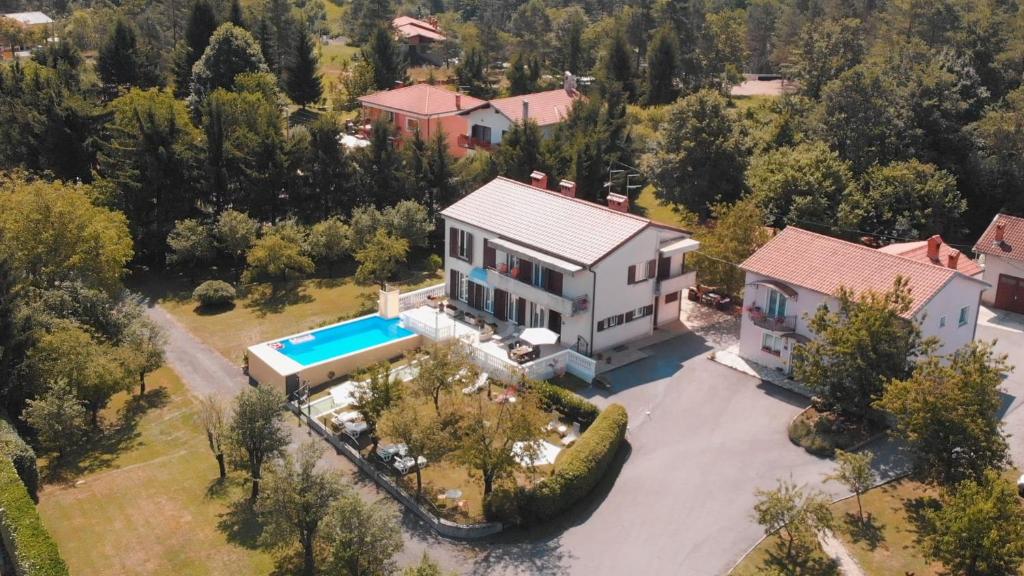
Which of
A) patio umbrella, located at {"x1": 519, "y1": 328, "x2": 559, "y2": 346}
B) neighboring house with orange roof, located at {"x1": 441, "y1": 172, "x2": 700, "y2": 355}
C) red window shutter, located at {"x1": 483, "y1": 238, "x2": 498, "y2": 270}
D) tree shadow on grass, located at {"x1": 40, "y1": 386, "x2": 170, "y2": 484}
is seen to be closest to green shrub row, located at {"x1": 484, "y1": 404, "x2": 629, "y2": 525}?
patio umbrella, located at {"x1": 519, "y1": 328, "x2": 559, "y2": 346}

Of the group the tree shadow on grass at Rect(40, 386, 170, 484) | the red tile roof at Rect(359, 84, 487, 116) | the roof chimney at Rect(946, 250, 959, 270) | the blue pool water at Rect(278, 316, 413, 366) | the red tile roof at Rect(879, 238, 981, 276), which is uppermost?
the red tile roof at Rect(359, 84, 487, 116)

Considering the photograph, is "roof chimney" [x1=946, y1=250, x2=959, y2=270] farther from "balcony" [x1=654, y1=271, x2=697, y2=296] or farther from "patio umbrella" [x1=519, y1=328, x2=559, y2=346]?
"patio umbrella" [x1=519, y1=328, x2=559, y2=346]

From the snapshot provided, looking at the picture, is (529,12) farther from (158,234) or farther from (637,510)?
(637,510)

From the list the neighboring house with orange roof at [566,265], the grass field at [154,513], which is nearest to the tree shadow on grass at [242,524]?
the grass field at [154,513]

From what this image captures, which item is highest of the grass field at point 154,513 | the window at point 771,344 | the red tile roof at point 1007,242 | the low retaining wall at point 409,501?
the red tile roof at point 1007,242

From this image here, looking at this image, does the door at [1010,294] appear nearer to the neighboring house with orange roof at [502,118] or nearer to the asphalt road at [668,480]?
the asphalt road at [668,480]

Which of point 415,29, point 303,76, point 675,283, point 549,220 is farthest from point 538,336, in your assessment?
point 415,29

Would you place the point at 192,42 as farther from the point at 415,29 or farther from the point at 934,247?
the point at 934,247
